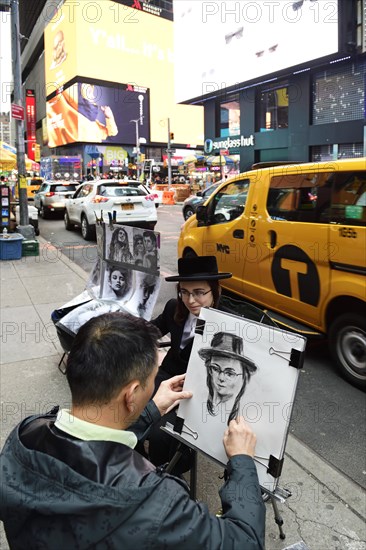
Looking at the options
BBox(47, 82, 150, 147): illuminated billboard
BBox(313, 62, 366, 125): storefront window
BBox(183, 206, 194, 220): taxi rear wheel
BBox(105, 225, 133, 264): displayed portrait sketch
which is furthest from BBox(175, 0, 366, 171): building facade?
BBox(47, 82, 150, 147): illuminated billboard

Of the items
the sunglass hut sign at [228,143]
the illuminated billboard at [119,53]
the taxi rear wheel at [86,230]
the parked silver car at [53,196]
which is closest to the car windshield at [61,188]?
the parked silver car at [53,196]

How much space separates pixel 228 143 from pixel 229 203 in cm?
2911

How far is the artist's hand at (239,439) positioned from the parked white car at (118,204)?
39.6ft

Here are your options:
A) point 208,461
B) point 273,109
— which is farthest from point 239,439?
point 273,109

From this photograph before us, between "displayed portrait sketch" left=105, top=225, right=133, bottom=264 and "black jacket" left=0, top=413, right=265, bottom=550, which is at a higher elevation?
"displayed portrait sketch" left=105, top=225, right=133, bottom=264

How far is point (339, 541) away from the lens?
96.5 inches

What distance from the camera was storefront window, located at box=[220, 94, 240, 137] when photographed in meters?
35.0

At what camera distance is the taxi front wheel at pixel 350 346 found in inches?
170

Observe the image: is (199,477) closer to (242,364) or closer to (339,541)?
(339,541)

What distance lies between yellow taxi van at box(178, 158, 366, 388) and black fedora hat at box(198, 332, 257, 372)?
2.56m

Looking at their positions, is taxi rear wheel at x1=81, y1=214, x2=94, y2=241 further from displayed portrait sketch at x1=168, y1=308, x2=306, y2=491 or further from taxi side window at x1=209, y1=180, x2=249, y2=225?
displayed portrait sketch at x1=168, y1=308, x2=306, y2=491

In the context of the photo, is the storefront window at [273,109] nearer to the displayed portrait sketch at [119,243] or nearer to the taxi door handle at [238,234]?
the taxi door handle at [238,234]

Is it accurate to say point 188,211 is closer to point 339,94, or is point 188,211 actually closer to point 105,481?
point 339,94

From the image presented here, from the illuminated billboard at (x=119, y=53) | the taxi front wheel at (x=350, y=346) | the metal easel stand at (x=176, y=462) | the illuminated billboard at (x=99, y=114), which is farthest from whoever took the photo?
the illuminated billboard at (x=119, y=53)
